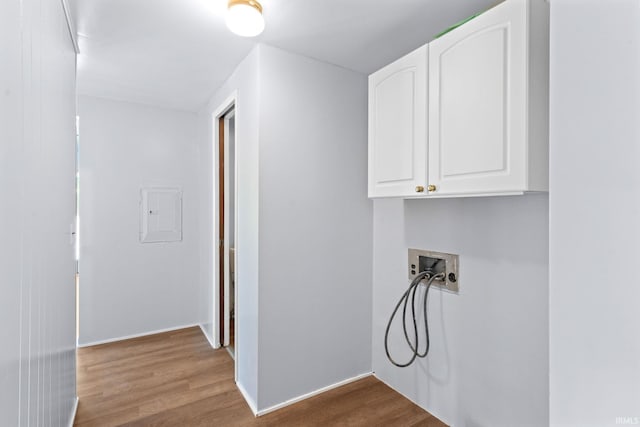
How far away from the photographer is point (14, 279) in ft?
2.66

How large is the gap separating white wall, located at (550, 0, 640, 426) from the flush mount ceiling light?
124 centimetres

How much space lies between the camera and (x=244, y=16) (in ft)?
4.68

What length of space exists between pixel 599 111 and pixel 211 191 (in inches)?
111

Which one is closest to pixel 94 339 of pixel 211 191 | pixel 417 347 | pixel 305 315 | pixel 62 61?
pixel 211 191

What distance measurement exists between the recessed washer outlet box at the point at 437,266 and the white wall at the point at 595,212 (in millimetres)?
1165

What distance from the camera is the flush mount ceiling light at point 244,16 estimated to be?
1.41m

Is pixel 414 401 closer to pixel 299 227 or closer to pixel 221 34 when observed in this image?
pixel 299 227

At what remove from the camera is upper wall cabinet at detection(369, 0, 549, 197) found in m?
1.12

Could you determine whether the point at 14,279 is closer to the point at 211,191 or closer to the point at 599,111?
the point at 599,111

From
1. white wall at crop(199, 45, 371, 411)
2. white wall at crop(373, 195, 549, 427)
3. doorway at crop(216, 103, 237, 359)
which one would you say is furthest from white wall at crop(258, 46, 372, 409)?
doorway at crop(216, 103, 237, 359)

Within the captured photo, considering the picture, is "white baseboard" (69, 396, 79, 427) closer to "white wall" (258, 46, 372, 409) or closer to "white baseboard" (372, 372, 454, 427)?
"white wall" (258, 46, 372, 409)

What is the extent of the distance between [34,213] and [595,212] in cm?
148

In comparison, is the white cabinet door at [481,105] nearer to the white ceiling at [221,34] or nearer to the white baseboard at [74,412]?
the white ceiling at [221,34]

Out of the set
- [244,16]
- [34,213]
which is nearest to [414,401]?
[34,213]
